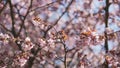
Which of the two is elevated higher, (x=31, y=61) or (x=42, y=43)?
(x=42, y=43)

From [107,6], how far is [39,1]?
6506 mm

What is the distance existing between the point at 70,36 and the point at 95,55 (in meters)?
1.34

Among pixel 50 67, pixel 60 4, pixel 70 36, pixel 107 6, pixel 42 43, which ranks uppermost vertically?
pixel 107 6

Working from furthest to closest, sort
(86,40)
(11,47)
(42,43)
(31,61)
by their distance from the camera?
(11,47)
(31,61)
(42,43)
(86,40)

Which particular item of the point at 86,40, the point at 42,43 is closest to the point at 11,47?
the point at 42,43

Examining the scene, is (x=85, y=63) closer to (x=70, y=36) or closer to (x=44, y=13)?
(x=70, y=36)

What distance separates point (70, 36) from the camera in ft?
53.9

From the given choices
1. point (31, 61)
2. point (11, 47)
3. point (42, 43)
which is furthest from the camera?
point (11, 47)

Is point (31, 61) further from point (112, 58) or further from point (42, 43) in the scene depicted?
point (112, 58)

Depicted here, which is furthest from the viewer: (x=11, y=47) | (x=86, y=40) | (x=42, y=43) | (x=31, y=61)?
→ (x=11, y=47)

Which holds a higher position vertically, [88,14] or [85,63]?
[85,63]

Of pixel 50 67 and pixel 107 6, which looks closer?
pixel 107 6

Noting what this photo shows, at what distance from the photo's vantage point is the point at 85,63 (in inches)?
444

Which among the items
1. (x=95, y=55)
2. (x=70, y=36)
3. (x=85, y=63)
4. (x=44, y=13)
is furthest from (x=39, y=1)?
(x=85, y=63)
